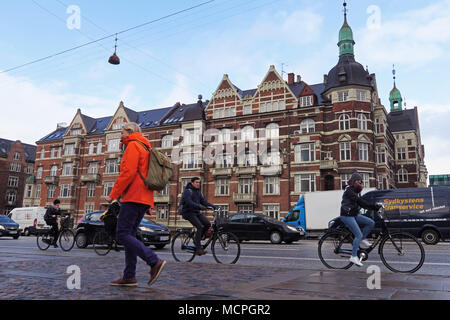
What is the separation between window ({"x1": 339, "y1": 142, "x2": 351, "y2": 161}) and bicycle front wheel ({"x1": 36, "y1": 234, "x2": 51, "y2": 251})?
26910mm

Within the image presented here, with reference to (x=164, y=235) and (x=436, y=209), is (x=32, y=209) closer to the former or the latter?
(x=164, y=235)

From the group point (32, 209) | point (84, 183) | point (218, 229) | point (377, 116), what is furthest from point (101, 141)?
point (218, 229)

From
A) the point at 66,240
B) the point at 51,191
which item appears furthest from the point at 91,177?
the point at 66,240

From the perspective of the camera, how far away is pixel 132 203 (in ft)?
15.1

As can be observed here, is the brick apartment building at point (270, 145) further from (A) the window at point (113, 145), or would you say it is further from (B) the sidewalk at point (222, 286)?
(B) the sidewalk at point (222, 286)

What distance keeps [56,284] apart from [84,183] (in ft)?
151

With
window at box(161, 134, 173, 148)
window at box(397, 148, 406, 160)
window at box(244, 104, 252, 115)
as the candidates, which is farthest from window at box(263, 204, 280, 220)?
window at box(397, 148, 406, 160)

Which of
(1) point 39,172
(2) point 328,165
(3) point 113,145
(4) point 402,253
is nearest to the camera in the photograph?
(4) point 402,253

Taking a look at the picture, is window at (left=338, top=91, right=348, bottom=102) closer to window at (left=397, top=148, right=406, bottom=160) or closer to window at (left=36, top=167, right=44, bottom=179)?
window at (left=397, top=148, right=406, bottom=160)

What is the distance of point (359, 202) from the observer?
6.56 m

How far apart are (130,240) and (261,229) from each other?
581 inches

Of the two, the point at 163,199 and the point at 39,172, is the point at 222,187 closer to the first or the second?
the point at 163,199
